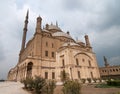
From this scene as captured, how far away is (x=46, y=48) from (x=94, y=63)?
1589cm

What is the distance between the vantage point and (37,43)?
97.8ft

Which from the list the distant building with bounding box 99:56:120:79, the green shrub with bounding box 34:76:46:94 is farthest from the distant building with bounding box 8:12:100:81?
the distant building with bounding box 99:56:120:79

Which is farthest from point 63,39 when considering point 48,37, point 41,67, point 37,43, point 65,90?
point 65,90

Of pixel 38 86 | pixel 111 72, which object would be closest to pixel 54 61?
pixel 38 86

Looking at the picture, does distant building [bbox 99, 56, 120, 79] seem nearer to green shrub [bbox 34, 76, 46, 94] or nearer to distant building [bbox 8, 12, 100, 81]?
distant building [bbox 8, 12, 100, 81]

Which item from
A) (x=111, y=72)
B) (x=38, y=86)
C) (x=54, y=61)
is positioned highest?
(x=54, y=61)

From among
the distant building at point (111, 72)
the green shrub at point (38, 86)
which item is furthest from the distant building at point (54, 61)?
the distant building at point (111, 72)

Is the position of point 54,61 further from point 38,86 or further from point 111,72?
point 111,72

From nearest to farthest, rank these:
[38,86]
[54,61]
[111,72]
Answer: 1. [38,86]
2. [54,61]
3. [111,72]

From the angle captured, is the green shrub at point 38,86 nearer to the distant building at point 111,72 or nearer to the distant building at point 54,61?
the distant building at point 54,61

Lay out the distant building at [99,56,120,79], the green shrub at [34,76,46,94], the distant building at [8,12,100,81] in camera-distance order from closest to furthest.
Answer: the green shrub at [34,76,46,94] < the distant building at [8,12,100,81] < the distant building at [99,56,120,79]

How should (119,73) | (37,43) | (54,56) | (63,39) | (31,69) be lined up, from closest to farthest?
(31,69) < (37,43) < (54,56) < (63,39) < (119,73)

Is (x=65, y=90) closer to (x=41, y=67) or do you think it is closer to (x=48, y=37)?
(x=41, y=67)

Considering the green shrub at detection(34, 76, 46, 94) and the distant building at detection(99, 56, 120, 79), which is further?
the distant building at detection(99, 56, 120, 79)
